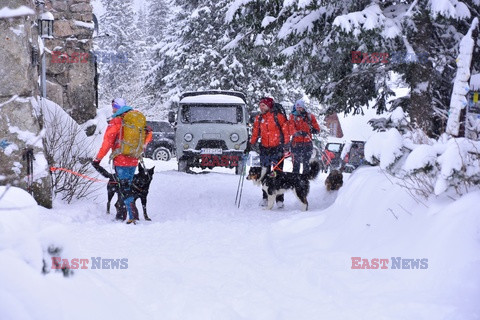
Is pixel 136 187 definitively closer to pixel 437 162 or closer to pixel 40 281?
pixel 437 162

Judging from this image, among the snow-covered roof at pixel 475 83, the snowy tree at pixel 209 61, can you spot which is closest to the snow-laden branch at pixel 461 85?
the snow-covered roof at pixel 475 83

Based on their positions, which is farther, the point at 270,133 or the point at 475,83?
the point at 270,133

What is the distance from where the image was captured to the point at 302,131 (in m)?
8.37

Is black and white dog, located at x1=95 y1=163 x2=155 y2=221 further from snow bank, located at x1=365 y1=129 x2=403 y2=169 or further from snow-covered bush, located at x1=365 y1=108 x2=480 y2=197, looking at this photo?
snow-covered bush, located at x1=365 y1=108 x2=480 y2=197

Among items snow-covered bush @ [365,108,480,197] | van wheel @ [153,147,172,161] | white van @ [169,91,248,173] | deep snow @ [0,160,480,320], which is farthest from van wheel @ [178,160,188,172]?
van wheel @ [153,147,172,161]

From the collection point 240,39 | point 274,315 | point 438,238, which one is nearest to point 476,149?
point 438,238

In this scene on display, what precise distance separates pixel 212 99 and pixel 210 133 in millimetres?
1169

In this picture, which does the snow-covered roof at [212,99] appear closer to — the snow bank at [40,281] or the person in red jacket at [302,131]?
the person in red jacket at [302,131]

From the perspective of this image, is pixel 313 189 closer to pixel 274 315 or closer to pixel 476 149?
pixel 476 149

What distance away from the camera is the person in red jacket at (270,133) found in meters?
8.05

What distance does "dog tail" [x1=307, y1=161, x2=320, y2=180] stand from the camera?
8.02m

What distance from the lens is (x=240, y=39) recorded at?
331 inches

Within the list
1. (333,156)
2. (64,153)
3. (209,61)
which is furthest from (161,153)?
(64,153)

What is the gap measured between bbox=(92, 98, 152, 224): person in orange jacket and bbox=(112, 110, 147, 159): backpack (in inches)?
2.5
